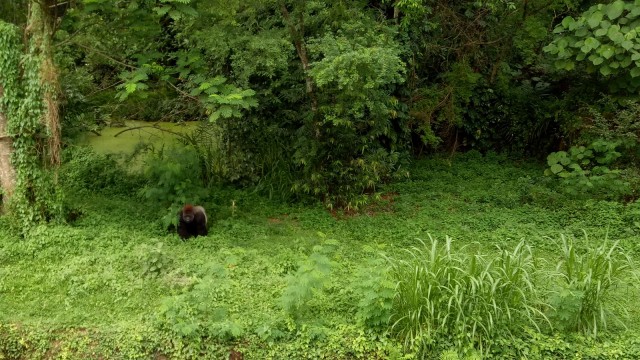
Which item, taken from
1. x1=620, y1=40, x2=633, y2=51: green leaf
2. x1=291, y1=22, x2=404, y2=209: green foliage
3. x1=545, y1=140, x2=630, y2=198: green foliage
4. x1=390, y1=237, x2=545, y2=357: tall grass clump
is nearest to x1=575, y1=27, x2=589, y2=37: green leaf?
x1=620, y1=40, x2=633, y2=51: green leaf

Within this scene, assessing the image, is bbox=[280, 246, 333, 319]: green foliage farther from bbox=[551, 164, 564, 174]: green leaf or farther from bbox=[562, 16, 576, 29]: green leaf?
bbox=[562, 16, 576, 29]: green leaf

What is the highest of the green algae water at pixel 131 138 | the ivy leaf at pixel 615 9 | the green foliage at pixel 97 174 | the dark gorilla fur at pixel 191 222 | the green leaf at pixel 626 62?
the ivy leaf at pixel 615 9

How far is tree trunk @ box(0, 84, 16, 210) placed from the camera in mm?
6672

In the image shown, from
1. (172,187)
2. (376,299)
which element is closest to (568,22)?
(376,299)

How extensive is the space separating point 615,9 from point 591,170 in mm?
2155

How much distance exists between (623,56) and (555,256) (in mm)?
2895

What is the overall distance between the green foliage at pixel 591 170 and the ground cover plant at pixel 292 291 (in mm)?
371

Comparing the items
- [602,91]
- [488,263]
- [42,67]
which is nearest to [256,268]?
[488,263]

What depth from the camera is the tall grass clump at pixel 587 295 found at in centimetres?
483

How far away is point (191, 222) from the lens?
6895 millimetres

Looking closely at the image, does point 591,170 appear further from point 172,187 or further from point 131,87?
point 131,87

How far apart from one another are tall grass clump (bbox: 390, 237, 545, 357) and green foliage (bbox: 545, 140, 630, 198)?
3.33 metres

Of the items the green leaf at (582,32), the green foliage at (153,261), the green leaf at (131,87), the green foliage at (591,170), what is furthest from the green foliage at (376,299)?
the green leaf at (582,32)

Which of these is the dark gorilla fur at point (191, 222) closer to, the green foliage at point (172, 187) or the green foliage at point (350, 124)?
the green foliage at point (172, 187)
